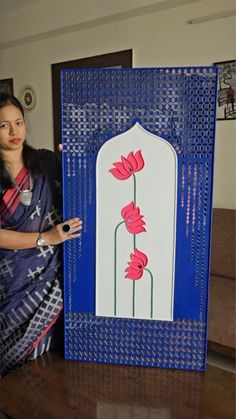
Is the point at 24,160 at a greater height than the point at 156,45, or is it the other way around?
the point at 156,45

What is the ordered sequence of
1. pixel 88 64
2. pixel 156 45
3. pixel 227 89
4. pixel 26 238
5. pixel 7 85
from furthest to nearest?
1. pixel 7 85
2. pixel 88 64
3. pixel 156 45
4. pixel 227 89
5. pixel 26 238

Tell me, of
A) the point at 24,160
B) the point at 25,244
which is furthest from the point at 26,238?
the point at 24,160

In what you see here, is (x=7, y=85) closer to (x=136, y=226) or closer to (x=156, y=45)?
(x=156, y=45)

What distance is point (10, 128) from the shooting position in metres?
1.03

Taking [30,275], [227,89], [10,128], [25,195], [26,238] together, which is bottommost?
[30,275]

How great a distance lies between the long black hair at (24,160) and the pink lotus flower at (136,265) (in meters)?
0.36

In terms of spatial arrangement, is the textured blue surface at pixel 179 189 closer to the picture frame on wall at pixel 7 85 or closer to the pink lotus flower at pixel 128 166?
the pink lotus flower at pixel 128 166

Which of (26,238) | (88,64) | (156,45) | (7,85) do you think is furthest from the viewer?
(7,85)

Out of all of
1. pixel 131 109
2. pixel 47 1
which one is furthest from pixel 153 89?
pixel 47 1

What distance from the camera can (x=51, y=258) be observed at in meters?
1.06

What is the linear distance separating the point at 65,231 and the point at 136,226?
0.60ft

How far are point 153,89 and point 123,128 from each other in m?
0.11

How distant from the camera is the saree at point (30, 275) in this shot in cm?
104

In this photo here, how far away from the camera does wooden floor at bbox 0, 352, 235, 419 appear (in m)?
0.85
